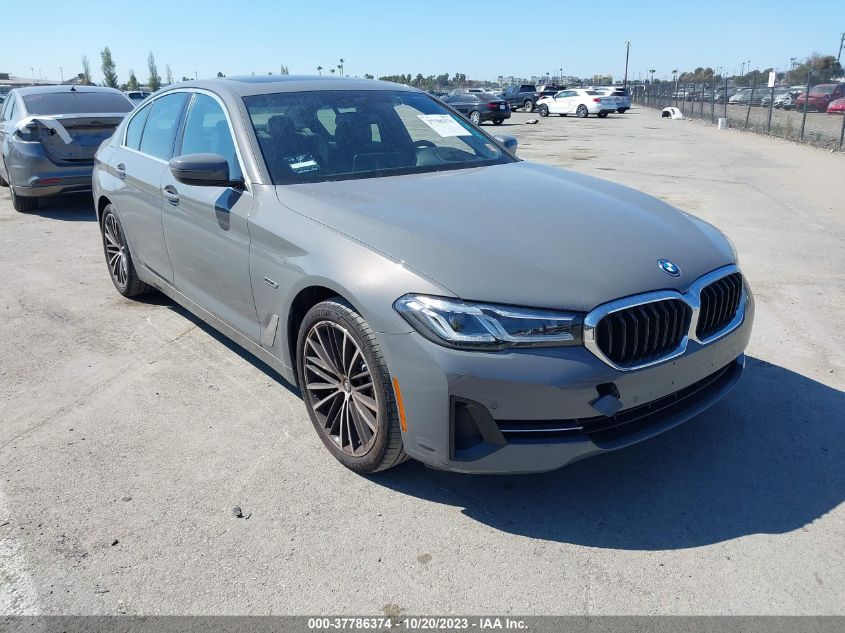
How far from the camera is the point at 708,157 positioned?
16.5 m

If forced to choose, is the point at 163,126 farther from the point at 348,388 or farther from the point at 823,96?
the point at 823,96

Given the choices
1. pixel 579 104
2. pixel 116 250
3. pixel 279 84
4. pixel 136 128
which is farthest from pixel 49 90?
pixel 579 104

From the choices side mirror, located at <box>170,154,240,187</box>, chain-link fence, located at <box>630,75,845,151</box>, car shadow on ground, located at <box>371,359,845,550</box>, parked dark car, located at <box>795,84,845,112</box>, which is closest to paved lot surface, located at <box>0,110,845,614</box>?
car shadow on ground, located at <box>371,359,845,550</box>

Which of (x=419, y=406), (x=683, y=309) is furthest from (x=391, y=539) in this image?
(x=683, y=309)

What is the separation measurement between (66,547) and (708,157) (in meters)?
16.6

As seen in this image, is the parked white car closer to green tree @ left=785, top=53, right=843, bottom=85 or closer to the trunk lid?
green tree @ left=785, top=53, right=843, bottom=85

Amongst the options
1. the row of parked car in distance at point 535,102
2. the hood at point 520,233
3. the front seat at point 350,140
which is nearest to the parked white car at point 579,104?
the row of parked car in distance at point 535,102

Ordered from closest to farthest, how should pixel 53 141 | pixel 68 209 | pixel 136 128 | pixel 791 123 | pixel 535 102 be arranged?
pixel 136 128
pixel 53 141
pixel 68 209
pixel 791 123
pixel 535 102

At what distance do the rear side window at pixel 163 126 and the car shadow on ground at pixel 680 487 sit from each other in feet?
8.86

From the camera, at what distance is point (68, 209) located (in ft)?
32.6

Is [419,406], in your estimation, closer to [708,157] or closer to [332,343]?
[332,343]

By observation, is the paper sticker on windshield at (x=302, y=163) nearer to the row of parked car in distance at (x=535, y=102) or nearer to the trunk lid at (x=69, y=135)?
the trunk lid at (x=69, y=135)

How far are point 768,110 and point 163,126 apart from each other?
28.9 m

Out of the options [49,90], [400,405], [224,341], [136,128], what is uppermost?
[49,90]
